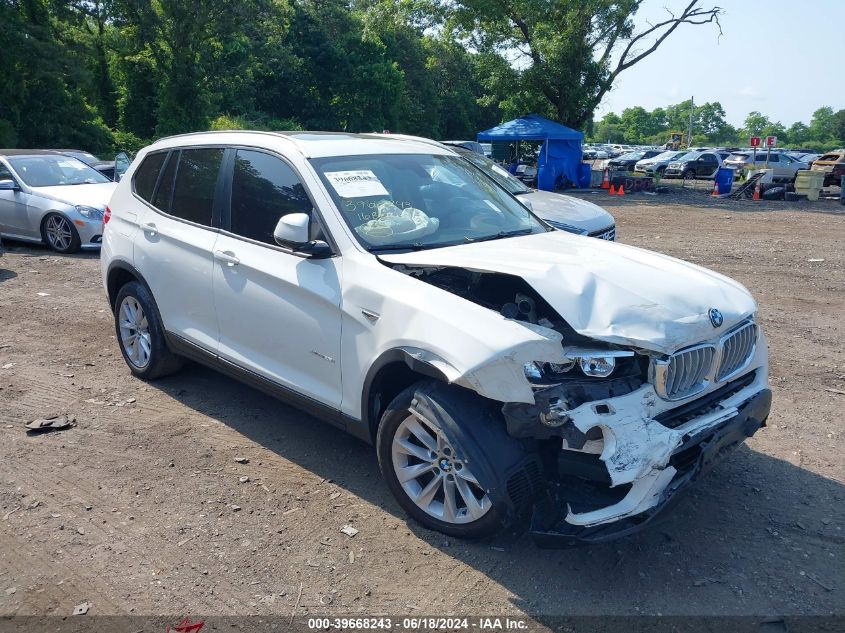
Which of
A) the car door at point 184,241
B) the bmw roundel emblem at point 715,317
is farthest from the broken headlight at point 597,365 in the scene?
the car door at point 184,241

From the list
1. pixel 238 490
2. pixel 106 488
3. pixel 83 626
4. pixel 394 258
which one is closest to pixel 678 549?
→ pixel 394 258

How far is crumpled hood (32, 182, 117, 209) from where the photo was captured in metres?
11.6

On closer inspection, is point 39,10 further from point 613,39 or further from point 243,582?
point 243,582

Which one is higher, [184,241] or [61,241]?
[184,241]

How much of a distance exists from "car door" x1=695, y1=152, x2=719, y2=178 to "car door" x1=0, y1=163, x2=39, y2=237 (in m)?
30.8

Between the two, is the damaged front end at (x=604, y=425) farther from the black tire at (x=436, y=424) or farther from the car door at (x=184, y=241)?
the car door at (x=184, y=241)

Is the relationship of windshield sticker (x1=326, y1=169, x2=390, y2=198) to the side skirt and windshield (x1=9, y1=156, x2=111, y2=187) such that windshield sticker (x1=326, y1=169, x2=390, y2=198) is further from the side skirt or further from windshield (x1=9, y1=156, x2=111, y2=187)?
windshield (x1=9, y1=156, x2=111, y2=187)

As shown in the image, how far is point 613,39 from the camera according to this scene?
2881 cm

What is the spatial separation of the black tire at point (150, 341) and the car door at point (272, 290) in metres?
0.94

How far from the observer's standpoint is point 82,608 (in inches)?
129

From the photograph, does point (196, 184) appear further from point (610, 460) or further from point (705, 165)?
point (705, 165)

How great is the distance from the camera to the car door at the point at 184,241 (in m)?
4.97

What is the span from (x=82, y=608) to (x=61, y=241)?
381 inches

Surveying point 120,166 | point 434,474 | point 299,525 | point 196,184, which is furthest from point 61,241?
point 434,474
